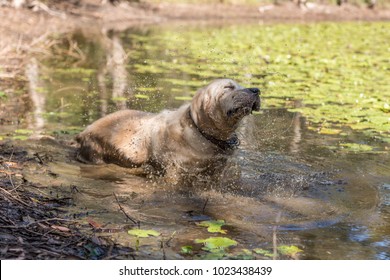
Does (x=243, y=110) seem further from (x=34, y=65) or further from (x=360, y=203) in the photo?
(x=34, y=65)

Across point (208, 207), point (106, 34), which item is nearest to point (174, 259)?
point (208, 207)

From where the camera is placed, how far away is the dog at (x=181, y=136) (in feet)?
20.0

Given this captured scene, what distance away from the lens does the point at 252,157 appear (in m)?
7.70

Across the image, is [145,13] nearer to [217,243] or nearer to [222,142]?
[222,142]

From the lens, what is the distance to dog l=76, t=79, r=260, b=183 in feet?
20.0

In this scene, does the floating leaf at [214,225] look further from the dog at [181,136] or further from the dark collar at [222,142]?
the dark collar at [222,142]

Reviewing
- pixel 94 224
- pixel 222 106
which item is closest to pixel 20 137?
pixel 222 106

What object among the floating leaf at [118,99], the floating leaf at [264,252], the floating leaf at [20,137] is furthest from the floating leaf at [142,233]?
the floating leaf at [118,99]

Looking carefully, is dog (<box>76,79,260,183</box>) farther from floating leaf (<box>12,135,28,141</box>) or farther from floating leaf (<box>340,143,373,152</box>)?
floating leaf (<box>340,143,373,152</box>)

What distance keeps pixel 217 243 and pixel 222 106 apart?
5.81ft

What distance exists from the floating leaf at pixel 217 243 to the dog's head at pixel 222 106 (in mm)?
1520

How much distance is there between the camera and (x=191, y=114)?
6547 millimetres

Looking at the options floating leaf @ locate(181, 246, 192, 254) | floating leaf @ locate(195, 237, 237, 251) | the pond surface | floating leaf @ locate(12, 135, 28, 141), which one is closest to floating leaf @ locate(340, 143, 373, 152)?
the pond surface

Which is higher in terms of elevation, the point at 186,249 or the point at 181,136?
the point at 181,136
